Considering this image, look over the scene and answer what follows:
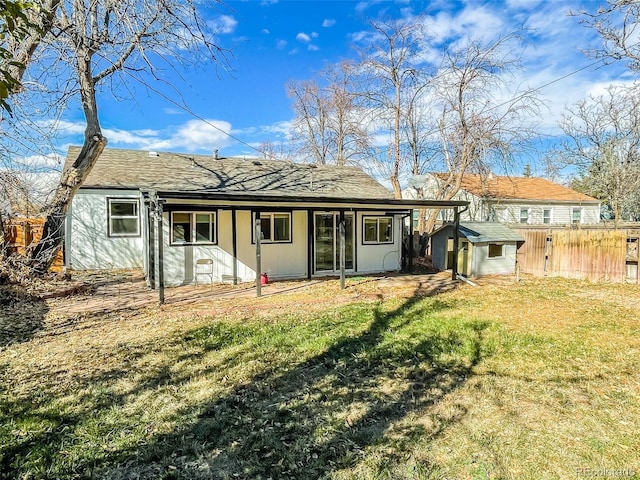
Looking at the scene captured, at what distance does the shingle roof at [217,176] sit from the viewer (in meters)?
11.7

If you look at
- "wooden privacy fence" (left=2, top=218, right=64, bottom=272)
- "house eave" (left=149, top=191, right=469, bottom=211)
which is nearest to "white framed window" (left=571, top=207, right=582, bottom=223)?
"house eave" (left=149, top=191, right=469, bottom=211)

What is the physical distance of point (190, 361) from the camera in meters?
4.55

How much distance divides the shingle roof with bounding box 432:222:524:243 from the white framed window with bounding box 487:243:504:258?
0.23 meters

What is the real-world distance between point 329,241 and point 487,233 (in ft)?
16.7

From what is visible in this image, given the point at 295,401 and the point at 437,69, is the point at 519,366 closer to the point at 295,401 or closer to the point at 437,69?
the point at 295,401

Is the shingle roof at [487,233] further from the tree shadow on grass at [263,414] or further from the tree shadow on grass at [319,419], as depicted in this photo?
the tree shadow on grass at [319,419]

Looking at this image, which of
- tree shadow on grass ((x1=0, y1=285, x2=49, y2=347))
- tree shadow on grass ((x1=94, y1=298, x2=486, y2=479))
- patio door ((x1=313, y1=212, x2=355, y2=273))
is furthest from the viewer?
patio door ((x1=313, y1=212, x2=355, y2=273))

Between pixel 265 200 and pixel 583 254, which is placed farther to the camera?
pixel 583 254

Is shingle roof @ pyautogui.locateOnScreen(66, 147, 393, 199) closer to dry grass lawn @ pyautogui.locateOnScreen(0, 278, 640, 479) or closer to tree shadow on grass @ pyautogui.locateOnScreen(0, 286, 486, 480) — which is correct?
dry grass lawn @ pyautogui.locateOnScreen(0, 278, 640, 479)

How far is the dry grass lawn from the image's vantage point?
267 centimetres

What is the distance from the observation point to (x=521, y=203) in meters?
21.8

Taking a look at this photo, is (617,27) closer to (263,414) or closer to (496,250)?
(496,250)

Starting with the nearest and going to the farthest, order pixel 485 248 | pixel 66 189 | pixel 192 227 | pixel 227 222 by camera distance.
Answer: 1. pixel 66 189
2. pixel 192 227
3. pixel 227 222
4. pixel 485 248

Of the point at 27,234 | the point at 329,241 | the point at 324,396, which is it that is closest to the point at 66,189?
the point at 27,234
